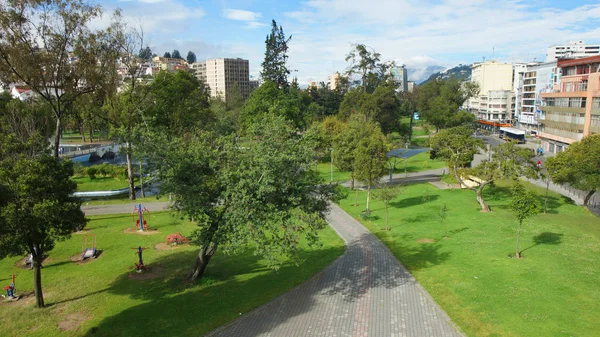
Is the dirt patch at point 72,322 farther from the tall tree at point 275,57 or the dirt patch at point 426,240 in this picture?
the tall tree at point 275,57

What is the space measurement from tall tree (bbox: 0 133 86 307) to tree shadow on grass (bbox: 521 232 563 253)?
69.3 feet

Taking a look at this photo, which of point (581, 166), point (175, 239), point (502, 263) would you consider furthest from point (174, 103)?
point (581, 166)

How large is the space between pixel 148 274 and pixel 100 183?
3214 cm

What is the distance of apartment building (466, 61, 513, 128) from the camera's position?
115 metres

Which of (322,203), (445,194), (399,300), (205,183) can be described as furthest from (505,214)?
(205,183)

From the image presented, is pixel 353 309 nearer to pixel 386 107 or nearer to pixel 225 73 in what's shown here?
pixel 386 107

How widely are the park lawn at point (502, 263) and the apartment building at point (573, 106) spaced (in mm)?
25262

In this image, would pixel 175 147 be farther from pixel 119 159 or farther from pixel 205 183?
pixel 119 159

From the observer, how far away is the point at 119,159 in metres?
69.5

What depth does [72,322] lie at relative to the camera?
48.3 feet

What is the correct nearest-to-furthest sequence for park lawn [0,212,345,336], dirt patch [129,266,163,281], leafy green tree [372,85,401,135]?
park lawn [0,212,345,336], dirt patch [129,266,163,281], leafy green tree [372,85,401,135]

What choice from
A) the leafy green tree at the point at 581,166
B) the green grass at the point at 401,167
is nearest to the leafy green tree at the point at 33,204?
the leafy green tree at the point at 581,166

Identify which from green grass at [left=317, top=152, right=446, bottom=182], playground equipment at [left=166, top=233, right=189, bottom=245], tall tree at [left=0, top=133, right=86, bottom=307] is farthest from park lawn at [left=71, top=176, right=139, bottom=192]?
tall tree at [left=0, top=133, right=86, bottom=307]

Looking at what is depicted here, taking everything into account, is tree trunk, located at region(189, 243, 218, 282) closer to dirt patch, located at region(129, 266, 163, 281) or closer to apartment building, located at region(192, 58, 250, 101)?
dirt patch, located at region(129, 266, 163, 281)
